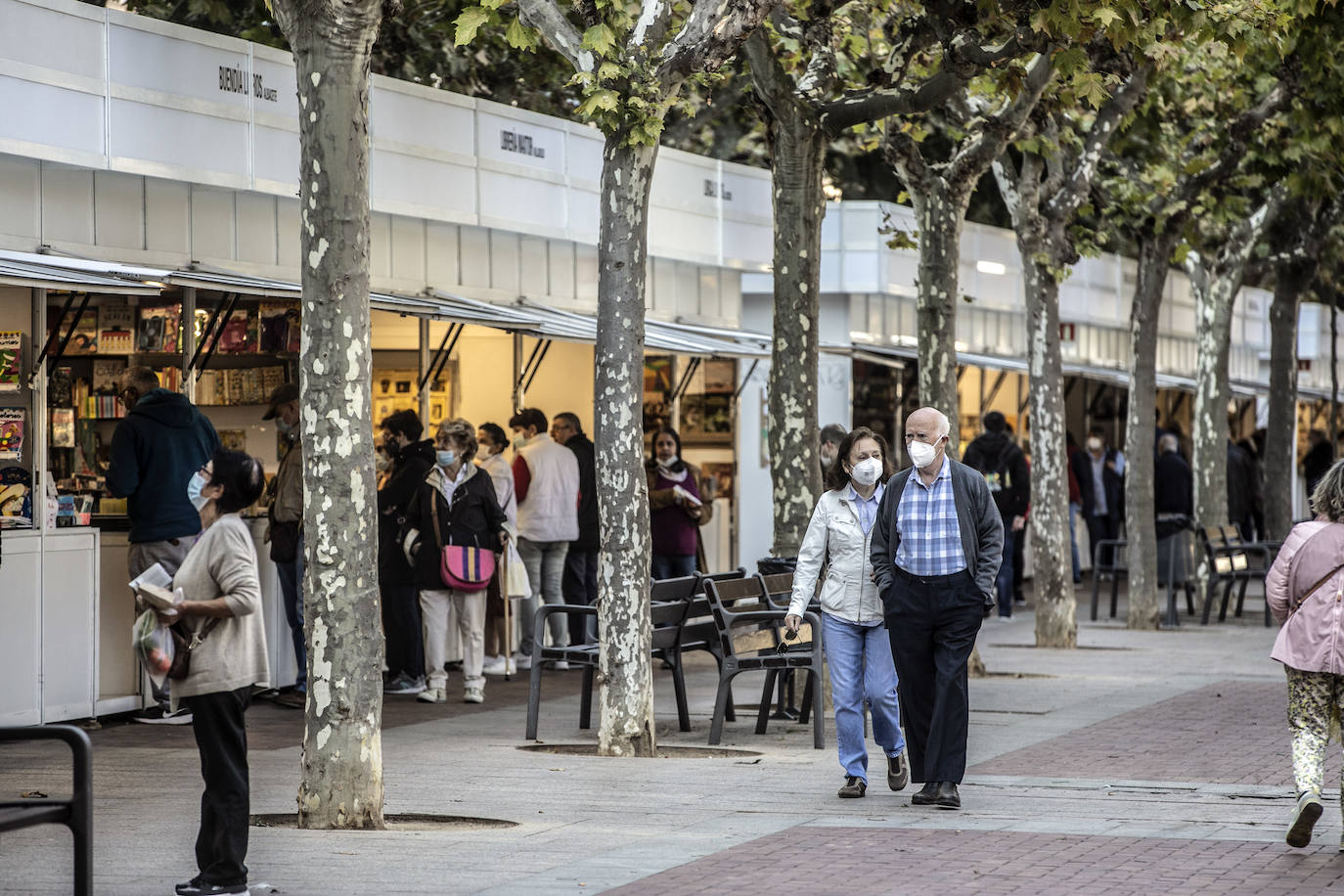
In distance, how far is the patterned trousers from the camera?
8.45 m

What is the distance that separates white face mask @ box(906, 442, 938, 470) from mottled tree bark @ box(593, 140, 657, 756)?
209 cm

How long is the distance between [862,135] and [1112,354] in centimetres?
1634

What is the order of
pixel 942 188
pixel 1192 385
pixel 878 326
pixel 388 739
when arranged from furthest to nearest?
pixel 1192 385, pixel 878 326, pixel 942 188, pixel 388 739

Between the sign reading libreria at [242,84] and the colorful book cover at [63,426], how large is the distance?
8.08 feet

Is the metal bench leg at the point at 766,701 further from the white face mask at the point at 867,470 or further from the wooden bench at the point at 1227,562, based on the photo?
the wooden bench at the point at 1227,562

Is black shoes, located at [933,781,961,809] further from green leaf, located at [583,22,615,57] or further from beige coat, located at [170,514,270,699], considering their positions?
green leaf, located at [583,22,615,57]

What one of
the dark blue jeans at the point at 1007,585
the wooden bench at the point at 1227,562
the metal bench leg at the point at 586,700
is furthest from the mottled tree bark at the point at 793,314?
the wooden bench at the point at 1227,562

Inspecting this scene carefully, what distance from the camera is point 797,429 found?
13.4 metres

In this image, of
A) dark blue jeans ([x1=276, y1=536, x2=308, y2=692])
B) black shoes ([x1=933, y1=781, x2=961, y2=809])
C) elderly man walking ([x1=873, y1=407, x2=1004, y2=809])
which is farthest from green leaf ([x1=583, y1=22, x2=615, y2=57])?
dark blue jeans ([x1=276, y1=536, x2=308, y2=692])

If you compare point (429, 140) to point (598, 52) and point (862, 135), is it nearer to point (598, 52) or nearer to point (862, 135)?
point (862, 135)

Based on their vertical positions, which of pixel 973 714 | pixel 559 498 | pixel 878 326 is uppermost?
pixel 878 326

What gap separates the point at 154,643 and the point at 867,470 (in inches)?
166

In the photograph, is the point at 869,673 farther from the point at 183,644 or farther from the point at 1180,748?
the point at 183,644

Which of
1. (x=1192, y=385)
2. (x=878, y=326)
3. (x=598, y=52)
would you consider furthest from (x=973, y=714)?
(x=1192, y=385)
